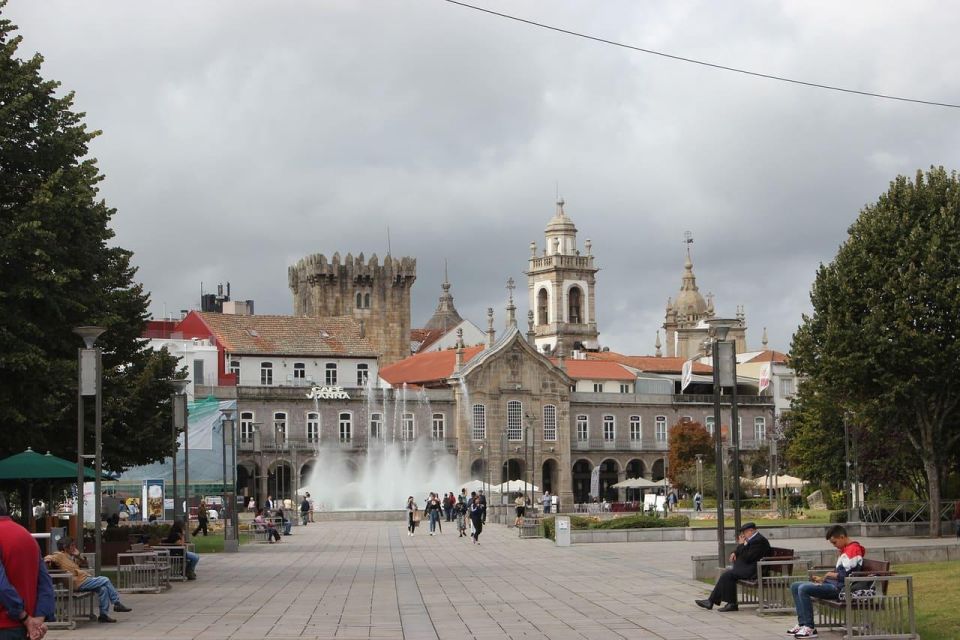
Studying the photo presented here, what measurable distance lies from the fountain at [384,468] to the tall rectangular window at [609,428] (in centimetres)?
1271

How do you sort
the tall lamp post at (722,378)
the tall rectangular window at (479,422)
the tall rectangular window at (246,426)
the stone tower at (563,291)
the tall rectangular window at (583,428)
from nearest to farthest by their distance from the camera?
the tall lamp post at (722,378), the tall rectangular window at (246,426), the tall rectangular window at (479,422), the tall rectangular window at (583,428), the stone tower at (563,291)

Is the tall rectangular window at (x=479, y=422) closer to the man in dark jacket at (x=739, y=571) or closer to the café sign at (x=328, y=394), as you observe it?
the café sign at (x=328, y=394)

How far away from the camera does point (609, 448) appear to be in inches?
3932

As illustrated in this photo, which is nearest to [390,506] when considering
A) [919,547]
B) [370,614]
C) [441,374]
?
[441,374]

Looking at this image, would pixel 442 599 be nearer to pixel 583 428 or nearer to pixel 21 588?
pixel 21 588

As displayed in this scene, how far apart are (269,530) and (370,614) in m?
26.4

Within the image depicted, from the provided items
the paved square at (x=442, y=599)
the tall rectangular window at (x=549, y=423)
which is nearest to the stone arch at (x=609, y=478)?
the tall rectangular window at (x=549, y=423)

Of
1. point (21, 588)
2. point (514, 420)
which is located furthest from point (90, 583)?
point (514, 420)

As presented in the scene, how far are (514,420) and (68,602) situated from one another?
77.7 metres

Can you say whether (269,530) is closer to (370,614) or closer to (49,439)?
(49,439)

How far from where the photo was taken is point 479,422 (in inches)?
3718

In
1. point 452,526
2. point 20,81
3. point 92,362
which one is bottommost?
point 452,526

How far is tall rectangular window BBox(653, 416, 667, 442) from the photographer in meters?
102

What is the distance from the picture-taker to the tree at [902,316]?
40250 millimetres
